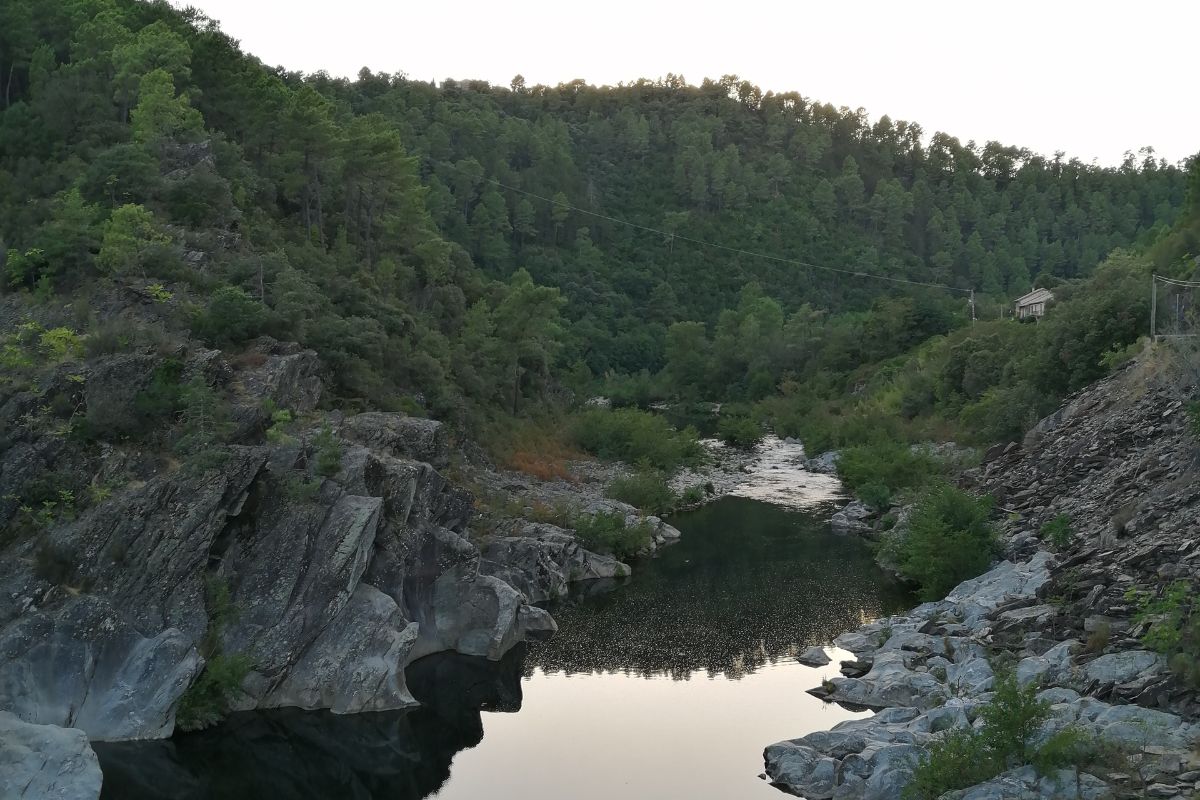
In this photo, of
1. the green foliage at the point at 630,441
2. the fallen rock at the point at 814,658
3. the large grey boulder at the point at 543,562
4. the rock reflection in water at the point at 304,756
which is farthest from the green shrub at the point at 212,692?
the green foliage at the point at 630,441

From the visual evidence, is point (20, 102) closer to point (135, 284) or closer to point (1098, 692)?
point (135, 284)

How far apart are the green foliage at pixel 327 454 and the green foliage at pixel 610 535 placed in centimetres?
1289

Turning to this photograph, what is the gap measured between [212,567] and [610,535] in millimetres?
16864

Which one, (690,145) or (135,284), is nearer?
(135,284)

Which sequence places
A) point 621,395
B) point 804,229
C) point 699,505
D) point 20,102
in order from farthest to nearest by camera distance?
point 804,229
point 621,395
point 699,505
point 20,102

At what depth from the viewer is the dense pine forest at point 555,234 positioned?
40656 millimetres

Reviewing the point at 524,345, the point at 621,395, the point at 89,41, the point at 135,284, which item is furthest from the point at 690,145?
the point at 135,284

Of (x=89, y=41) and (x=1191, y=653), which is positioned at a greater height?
(x=89, y=41)

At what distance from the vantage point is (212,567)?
28.4 metres

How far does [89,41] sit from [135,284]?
Answer: 1768 centimetres

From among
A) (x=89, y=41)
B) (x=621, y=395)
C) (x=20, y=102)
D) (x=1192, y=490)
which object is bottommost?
(x=621, y=395)

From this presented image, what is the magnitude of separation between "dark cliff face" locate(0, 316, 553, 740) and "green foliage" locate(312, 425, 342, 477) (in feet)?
0.18

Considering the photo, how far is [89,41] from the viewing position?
47.8 m

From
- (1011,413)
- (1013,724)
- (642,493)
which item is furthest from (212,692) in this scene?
(1011,413)
